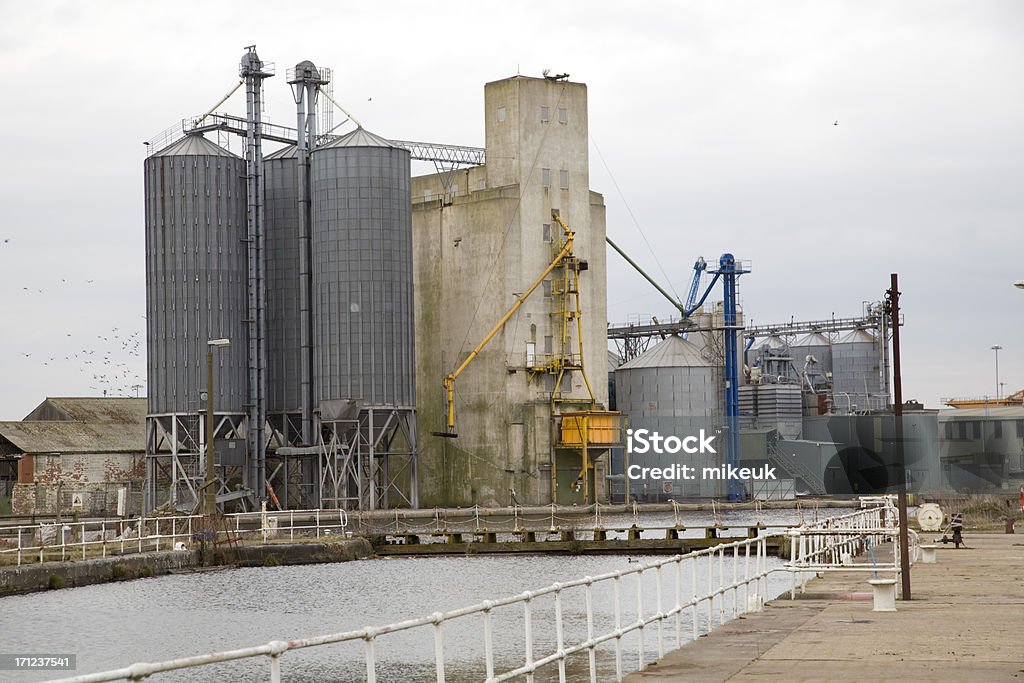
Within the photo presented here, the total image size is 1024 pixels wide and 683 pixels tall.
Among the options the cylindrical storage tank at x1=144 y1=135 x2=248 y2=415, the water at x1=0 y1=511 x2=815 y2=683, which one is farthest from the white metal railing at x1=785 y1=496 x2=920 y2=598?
the cylindrical storage tank at x1=144 y1=135 x2=248 y2=415

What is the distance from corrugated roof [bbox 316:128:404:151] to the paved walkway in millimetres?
57626

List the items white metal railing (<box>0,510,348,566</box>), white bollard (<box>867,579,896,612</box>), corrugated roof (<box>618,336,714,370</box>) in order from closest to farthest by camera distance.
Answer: white bollard (<box>867,579,896,612</box>)
white metal railing (<box>0,510,348,566</box>)
corrugated roof (<box>618,336,714,370</box>)

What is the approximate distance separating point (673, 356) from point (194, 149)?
1709 inches

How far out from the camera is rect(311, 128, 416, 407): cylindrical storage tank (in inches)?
3255

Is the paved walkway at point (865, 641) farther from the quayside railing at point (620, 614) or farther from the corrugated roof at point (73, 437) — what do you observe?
the corrugated roof at point (73, 437)

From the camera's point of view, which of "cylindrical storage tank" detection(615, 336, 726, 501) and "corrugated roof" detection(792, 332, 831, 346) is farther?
"corrugated roof" detection(792, 332, 831, 346)

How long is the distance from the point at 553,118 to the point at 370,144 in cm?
1394

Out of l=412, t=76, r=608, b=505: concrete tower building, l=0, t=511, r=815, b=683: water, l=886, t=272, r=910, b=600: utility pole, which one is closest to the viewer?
l=886, t=272, r=910, b=600: utility pole

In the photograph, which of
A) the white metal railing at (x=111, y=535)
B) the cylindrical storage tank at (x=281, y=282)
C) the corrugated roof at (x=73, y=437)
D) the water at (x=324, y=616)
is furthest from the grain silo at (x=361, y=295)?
the water at (x=324, y=616)

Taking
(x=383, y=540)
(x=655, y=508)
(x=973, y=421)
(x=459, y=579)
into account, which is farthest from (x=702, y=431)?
(x=459, y=579)

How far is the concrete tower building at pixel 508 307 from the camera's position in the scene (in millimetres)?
A: 90438

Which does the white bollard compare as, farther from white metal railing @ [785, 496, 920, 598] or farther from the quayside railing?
white metal railing @ [785, 496, 920, 598]

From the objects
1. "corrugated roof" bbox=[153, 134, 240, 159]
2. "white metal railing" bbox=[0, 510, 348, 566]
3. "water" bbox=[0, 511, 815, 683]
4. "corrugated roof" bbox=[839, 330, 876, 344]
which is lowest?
"water" bbox=[0, 511, 815, 683]

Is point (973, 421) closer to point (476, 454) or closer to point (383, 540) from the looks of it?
point (476, 454)
